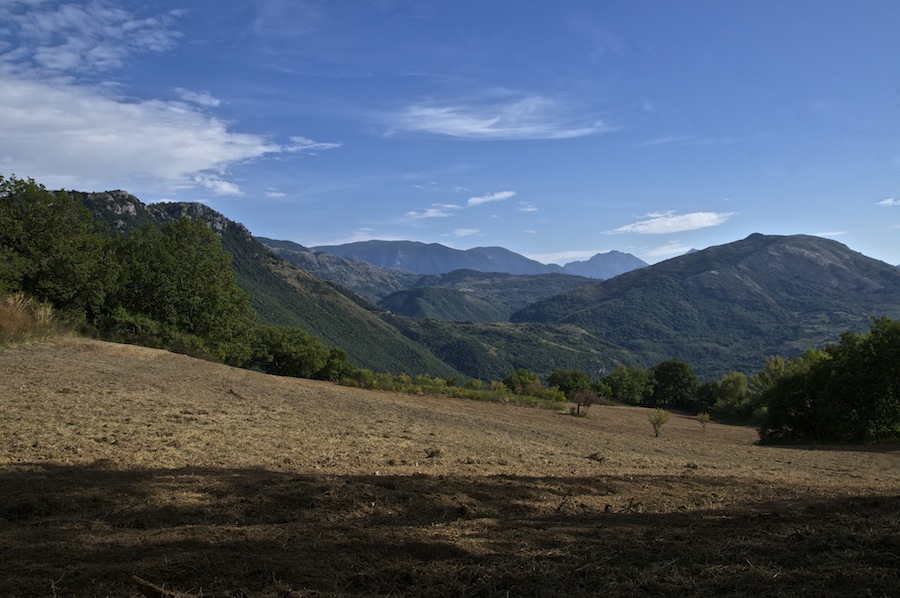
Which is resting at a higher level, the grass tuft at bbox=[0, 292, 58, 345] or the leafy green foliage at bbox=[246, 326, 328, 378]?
the grass tuft at bbox=[0, 292, 58, 345]

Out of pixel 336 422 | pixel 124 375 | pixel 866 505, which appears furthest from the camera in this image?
pixel 124 375

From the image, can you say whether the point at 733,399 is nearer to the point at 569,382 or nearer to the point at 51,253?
the point at 569,382

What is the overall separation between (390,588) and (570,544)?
1.63 metres

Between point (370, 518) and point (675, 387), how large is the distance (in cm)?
7376

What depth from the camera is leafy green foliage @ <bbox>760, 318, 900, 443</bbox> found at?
2289 centimetres

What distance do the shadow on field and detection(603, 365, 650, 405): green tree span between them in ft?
217

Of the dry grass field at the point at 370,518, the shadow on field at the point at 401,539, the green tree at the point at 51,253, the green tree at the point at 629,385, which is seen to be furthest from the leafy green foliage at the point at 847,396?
the green tree at the point at 629,385

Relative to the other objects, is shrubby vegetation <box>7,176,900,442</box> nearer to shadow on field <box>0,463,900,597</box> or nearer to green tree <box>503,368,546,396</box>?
green tree <box>503,368,546,396</box>

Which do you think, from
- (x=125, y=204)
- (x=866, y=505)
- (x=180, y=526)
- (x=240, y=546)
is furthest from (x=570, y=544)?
(x=125, y=204)

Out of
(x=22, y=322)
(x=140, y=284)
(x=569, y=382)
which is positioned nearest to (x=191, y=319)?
(x=140, y=284)

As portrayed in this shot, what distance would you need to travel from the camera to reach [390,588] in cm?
335

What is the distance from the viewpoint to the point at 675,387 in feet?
235

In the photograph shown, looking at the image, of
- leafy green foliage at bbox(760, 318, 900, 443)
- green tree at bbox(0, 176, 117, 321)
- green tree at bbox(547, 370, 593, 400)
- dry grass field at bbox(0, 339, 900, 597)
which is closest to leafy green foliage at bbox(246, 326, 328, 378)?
green tree at bbox(0, 176, 117, 321)

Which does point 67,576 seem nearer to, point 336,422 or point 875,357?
point 336,422
